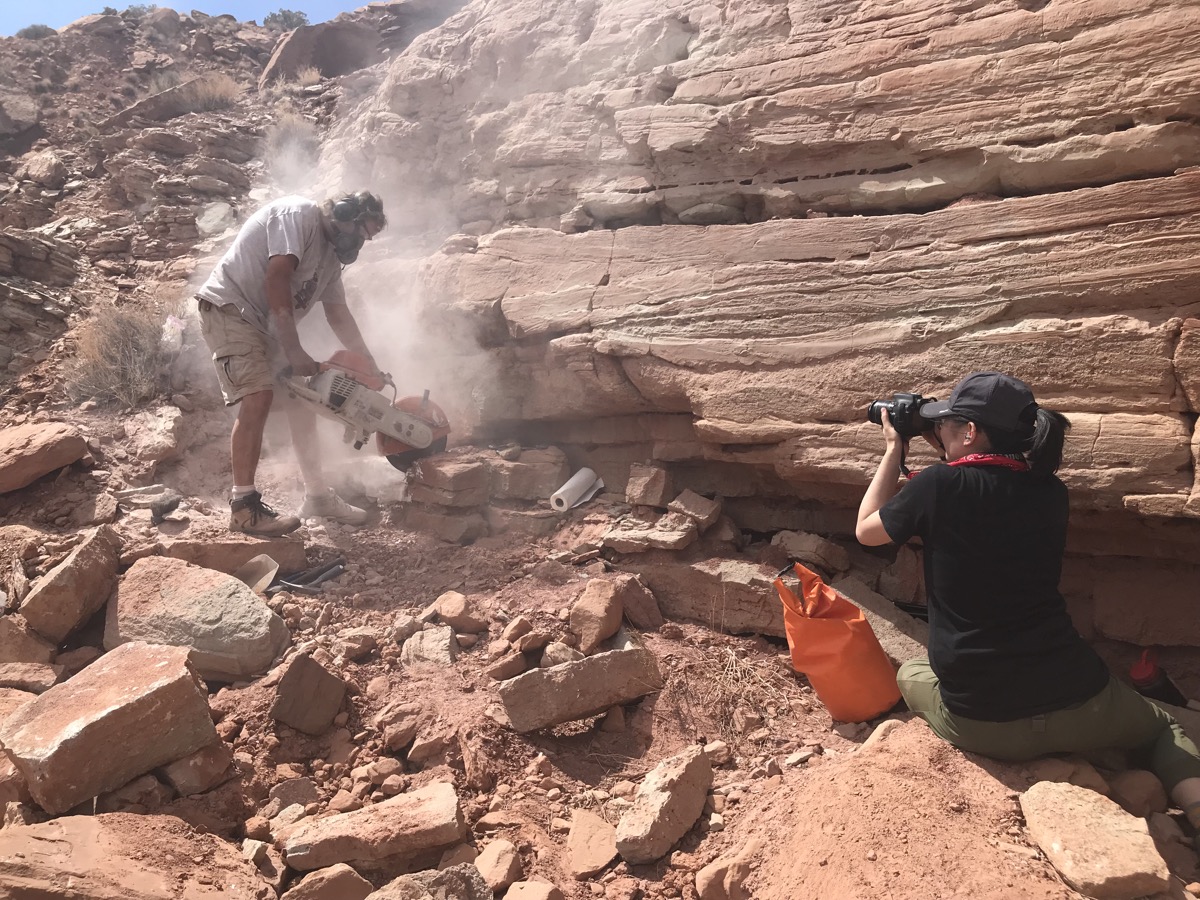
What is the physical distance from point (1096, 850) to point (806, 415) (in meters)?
2.11

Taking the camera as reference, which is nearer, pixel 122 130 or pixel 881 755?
pixel 881 755

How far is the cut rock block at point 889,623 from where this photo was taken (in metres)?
3.22

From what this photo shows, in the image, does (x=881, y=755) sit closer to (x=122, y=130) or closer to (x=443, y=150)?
(x=443, y=150)

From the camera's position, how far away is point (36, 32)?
Result: 44.2 feet

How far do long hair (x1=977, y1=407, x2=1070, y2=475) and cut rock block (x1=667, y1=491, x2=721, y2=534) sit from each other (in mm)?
1665

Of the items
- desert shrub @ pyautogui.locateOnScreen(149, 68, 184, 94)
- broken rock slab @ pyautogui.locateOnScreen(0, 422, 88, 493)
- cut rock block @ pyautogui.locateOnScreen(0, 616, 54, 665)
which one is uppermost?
desert shrub @ pyautogui.locateOnScreen(149, 68, 184, 94)

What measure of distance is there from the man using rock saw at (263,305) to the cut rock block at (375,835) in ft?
8.05

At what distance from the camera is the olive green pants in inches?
96.4

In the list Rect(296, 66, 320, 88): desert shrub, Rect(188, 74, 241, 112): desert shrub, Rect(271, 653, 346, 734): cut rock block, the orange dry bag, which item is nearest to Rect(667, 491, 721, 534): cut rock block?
the orange dry bag

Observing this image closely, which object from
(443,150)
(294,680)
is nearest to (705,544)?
(294,680)

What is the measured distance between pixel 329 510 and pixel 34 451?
1.63 m

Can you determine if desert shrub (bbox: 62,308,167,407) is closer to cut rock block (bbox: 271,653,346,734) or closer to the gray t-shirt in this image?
the gray t-shirt

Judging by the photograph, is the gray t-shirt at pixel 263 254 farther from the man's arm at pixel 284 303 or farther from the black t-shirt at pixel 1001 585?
the black t-shirt at pixel 1001 585

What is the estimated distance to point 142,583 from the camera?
11.4 feet
